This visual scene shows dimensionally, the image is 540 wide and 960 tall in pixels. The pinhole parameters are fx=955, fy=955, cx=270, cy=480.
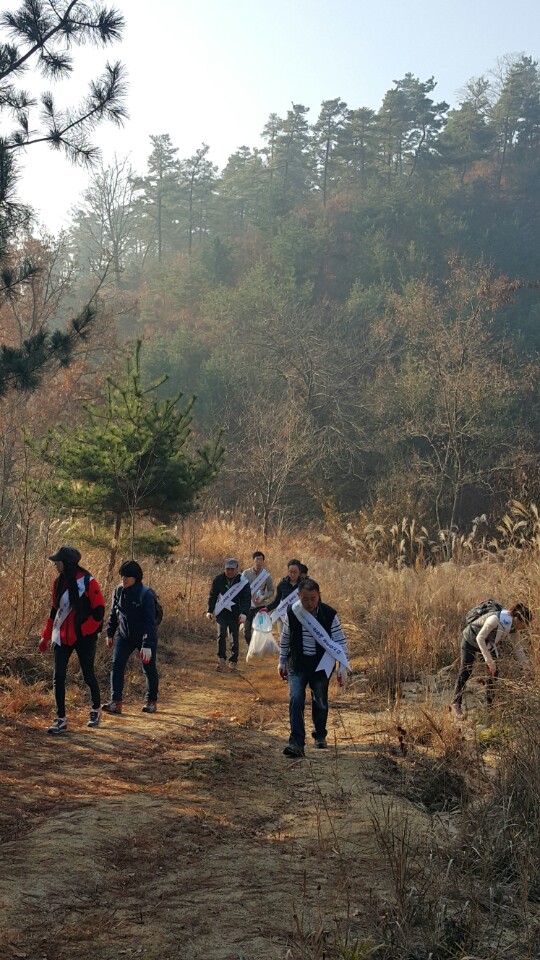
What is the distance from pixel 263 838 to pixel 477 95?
2557 inches

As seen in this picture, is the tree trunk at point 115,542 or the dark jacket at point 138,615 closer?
the dark jacket at point 138,615

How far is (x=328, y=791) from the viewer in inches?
292

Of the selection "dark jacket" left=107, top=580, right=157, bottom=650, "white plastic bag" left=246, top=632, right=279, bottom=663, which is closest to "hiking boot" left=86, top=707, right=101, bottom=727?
"dark jacket" left=107, top=580, right=157, bottom=650

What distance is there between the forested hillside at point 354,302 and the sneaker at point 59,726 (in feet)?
52.3

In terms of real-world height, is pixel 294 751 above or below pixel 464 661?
→ below

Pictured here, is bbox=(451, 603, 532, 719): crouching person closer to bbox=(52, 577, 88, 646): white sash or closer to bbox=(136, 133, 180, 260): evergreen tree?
bbox=(52, 577, 88, 646): white sash

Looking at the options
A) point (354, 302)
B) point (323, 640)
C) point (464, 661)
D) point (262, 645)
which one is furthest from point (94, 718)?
point (354, 302)

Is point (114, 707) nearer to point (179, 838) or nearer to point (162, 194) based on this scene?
point (179, 838)

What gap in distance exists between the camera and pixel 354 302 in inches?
1710

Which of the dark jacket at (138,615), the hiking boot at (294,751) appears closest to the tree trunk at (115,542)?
the dark jacket at (138,615)

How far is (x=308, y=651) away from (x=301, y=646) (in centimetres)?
8

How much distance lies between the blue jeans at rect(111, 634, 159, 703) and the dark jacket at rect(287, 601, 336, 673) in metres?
Answer: 1.99

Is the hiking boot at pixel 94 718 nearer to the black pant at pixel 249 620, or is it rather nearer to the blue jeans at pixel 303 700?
the blue jeans at pixel 303 700

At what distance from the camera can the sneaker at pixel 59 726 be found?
918 cm
